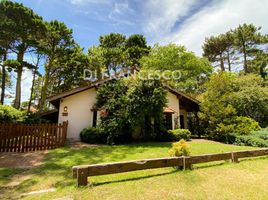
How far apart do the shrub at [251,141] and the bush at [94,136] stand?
926 centimetres

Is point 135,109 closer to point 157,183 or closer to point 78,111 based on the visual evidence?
point 78,111

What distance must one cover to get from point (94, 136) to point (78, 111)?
2.82 metres

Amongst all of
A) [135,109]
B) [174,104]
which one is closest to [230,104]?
[174,104]

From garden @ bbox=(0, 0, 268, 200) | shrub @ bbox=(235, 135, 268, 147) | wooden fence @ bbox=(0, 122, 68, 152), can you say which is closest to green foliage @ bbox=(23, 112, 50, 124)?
garden @ bbox=(0, 0, 268, 200)

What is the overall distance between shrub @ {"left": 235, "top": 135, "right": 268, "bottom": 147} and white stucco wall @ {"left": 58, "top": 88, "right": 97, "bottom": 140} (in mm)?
10909

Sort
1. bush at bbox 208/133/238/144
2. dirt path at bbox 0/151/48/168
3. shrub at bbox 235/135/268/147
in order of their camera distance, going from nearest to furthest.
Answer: dirt path at bbox 0/151/48/168
shrub at bbox 235/135/268/147
bush at bbox 208/133/238/144

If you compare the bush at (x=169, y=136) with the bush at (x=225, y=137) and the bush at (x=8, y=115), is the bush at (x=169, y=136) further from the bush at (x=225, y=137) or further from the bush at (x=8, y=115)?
the bush at (x=8, y=115)

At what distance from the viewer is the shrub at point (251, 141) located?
10375 mm

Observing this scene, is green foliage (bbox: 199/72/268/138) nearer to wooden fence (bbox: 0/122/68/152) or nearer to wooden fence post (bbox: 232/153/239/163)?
wooden fence post (bbox: 232/153/239/163)

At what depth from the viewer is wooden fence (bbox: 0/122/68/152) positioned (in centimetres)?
883

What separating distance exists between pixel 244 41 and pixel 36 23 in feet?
95.3

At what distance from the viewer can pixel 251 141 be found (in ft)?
36.0

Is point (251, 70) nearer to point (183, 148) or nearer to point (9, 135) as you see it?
point (183, 148)

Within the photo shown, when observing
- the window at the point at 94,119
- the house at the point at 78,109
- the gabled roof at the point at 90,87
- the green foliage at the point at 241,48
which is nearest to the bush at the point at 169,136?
the house at the point at 78,109
